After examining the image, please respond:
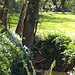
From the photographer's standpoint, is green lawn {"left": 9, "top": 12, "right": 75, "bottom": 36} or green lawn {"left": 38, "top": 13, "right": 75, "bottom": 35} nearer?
green lawn {"left": 9, "top": 12, "right": 75, "bottom": 36}

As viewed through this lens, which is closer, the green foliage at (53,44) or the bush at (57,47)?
the bush at (57,47)

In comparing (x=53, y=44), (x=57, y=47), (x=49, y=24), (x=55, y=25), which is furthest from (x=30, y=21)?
(x=49, y=24)

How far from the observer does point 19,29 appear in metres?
9.80

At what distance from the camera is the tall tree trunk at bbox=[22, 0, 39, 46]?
8248mm

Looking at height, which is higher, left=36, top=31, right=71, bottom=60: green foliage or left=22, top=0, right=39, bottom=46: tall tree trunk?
left=22, top=0, right=39, bottom=46: tall tree trunk

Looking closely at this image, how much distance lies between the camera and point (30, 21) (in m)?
8.55

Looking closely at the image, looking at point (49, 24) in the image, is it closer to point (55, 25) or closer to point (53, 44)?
point (55, 25)

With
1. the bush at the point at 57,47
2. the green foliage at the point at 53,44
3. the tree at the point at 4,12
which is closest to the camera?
the bush at the point at 57,47

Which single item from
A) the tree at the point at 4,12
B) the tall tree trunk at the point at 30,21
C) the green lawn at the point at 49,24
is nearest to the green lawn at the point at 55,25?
the green lawn at the point at 49,24

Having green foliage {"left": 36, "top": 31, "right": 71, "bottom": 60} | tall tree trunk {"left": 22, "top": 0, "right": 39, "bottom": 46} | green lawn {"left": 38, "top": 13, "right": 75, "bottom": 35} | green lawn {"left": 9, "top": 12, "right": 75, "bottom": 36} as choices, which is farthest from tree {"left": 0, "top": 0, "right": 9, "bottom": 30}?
green foliage {"left": 36, "top": 31, "right": 71, "bottom": 60}

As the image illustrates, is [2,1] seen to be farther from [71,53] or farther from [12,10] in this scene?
[71,53]

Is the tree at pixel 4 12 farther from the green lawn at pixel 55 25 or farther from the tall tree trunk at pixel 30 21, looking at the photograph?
the green lawn at pixel 55 25

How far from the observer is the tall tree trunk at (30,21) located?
8.25 meters

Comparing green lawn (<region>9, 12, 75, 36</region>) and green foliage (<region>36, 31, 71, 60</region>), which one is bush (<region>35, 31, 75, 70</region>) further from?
green lawn (<region>9, 12, 75, 36</region>)
